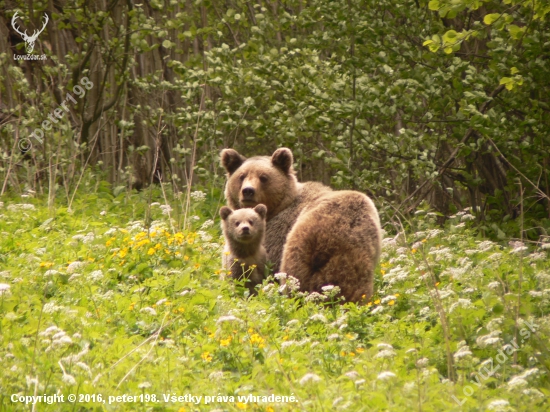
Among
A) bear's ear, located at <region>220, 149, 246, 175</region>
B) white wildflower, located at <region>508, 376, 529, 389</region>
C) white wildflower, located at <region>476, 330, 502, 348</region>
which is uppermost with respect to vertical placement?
bear's ear, located at <region>220, 149, 246, 175</region>

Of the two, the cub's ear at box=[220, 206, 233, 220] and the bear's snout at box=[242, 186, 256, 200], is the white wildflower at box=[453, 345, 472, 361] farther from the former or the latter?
the bear's snout at box=[242, 186, 256, 200]

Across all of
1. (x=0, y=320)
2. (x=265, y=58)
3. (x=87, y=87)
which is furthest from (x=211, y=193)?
(x=0, y=320)

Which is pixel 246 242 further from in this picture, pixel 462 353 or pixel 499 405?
pixel 499 405

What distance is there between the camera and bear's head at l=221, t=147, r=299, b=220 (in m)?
8.84

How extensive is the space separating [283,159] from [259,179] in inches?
15.5

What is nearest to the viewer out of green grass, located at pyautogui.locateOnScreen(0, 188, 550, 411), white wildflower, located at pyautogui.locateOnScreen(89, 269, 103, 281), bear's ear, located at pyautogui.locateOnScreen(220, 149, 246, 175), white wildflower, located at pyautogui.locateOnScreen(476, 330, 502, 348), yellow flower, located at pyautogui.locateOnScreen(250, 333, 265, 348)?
green grass, located at pyautogui.locateOnScreen(0, 188, 550, 411)

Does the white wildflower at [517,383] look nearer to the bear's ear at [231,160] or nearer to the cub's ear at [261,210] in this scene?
the cub's ear at [261,210]

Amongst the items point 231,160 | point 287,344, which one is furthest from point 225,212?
point 287,344

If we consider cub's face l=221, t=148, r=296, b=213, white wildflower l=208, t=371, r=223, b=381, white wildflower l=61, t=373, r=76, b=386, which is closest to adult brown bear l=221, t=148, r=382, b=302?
cub's face l=221, t=148, r=296, b=213

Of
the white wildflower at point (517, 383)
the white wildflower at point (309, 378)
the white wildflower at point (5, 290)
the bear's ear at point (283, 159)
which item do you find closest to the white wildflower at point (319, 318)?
the white wildflower at point (309, 378)

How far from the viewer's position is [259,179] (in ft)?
29.2

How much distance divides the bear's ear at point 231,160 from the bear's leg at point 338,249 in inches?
71.4

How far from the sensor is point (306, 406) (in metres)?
4.33

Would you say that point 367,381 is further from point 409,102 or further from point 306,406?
point 409,102
